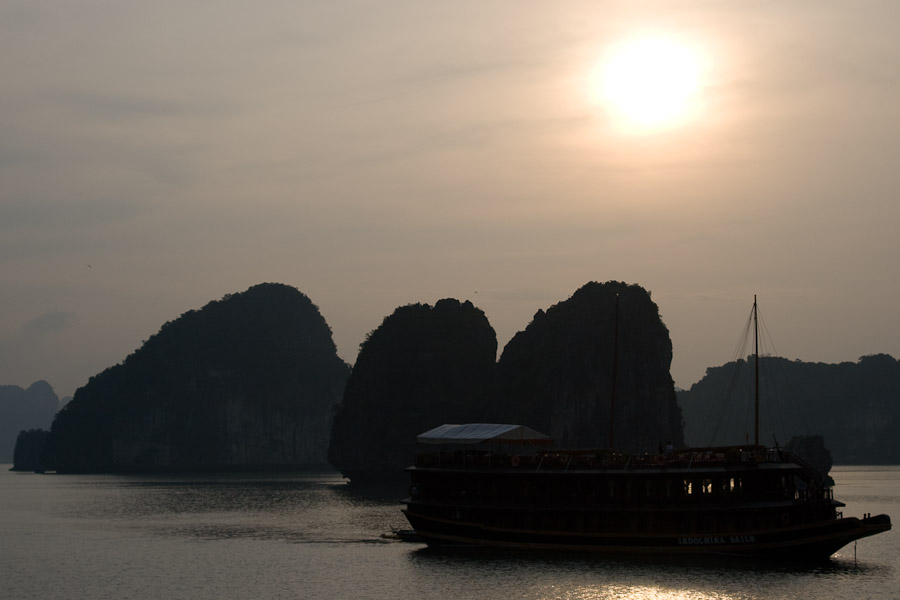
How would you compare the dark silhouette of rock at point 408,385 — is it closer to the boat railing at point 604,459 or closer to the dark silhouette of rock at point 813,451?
the dark silhouette of rock at point 813,451

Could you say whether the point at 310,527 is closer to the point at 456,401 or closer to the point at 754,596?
the point at 754,596

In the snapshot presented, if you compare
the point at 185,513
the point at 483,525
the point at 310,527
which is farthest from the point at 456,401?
the point at 483,525

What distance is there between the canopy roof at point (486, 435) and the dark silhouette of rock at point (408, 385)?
288 feet

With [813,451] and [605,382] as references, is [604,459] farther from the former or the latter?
[605,382]

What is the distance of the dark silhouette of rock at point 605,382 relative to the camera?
137625 millimetres

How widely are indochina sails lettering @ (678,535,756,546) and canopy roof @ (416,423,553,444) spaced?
981 cm

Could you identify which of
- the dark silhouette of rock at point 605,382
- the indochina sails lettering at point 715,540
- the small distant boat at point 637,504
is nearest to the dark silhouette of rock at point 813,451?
the dark silhouette of rock at point 605,382

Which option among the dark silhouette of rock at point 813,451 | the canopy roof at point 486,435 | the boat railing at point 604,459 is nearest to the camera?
the boat railing at point 604,459

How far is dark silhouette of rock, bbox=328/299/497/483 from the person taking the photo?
14862cm

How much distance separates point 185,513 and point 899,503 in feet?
194

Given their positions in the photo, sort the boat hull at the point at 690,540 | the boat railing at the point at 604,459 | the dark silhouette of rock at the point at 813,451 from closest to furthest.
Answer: the boat hull at the point at 690,540 < the boat railing at the point at 604,459 < the dark silhouette of rock at the point at 813,451

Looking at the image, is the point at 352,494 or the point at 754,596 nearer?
the point at 754,596

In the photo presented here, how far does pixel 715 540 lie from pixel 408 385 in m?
109

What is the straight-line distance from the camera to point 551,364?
475ft
